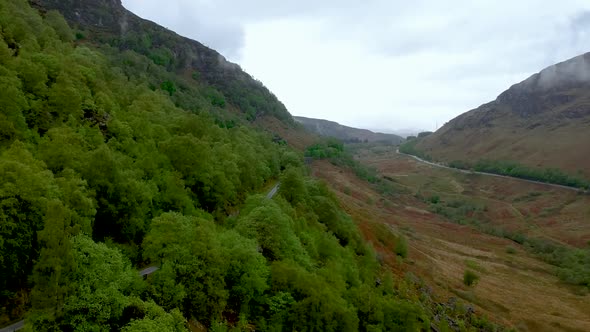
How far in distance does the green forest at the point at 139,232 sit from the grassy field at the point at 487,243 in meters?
24.2

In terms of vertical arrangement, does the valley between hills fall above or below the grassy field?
above

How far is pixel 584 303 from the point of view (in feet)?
305

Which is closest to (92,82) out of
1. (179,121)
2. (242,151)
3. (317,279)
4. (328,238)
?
(179,121)

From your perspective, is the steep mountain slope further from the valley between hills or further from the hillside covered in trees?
the hillside covered in trees

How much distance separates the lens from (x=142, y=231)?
43.5 m

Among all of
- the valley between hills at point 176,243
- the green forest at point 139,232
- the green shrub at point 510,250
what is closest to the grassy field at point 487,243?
the green shrub at point 510,250

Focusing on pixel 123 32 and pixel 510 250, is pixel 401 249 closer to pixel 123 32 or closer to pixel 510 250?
pixel 510 250

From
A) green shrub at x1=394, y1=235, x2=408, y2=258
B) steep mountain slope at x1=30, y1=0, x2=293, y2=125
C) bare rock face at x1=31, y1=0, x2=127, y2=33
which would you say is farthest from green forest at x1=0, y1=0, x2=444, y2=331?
bare rock face at x1=31, y1=0, x2=127, y2=33

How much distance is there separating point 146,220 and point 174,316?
18.3 m

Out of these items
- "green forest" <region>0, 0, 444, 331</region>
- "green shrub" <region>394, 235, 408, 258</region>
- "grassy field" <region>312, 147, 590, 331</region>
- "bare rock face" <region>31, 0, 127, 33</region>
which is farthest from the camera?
"bare rock face" <region>31, 0, 127, 33</region>

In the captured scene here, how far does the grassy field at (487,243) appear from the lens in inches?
3290

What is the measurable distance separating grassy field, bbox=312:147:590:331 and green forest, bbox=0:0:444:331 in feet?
79.4

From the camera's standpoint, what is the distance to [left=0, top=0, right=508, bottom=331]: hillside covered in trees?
28.3 m

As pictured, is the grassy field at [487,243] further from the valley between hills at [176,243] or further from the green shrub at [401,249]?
the green shrub at [401,249]
